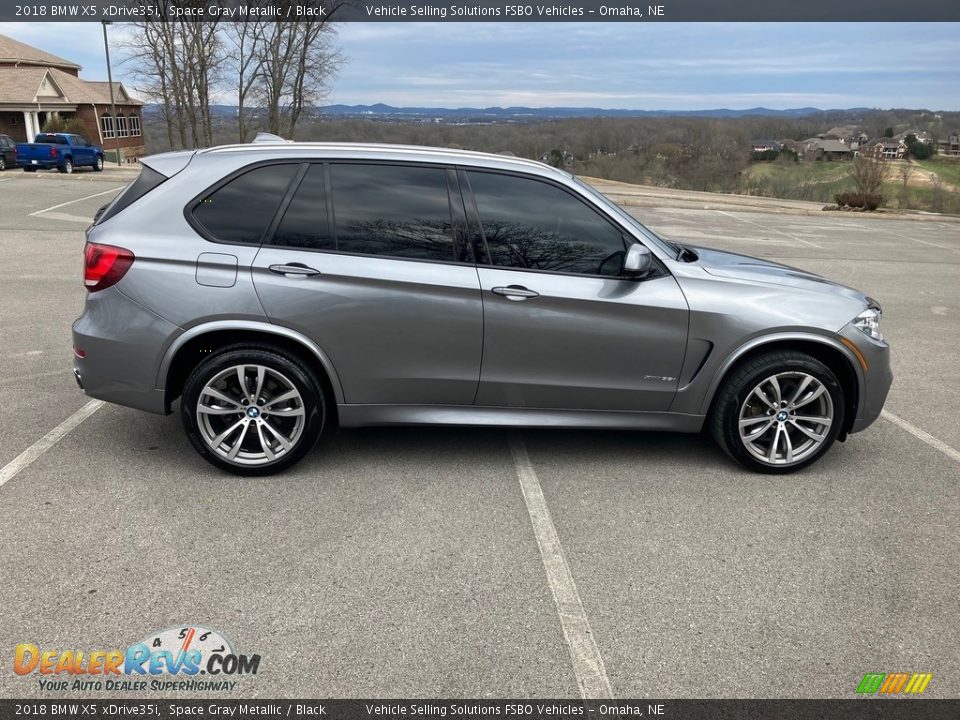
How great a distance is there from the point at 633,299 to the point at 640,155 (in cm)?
5133

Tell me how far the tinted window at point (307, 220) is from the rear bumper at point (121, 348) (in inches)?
30.7

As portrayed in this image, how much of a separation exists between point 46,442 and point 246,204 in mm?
1948

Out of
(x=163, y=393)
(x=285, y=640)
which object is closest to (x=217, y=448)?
(x=163, y=393)

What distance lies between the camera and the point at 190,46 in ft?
154

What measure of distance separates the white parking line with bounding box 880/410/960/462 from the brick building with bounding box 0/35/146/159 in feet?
206

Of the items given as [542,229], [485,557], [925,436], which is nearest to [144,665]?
[485,557]

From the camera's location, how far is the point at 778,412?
475 centimetres

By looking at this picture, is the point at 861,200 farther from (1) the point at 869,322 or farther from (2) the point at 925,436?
(1) the point at 869,322

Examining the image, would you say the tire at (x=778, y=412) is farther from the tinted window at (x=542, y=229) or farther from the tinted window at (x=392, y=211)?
the tinted window at (x=392, y=211)

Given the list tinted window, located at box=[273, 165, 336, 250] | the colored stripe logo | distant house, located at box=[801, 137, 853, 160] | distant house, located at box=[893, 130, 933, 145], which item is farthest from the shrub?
distant house, located at box=[893, 130, 933, 145]

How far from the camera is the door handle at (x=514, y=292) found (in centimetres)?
446

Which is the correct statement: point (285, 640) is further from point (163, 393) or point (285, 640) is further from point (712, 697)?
point (163, 393)

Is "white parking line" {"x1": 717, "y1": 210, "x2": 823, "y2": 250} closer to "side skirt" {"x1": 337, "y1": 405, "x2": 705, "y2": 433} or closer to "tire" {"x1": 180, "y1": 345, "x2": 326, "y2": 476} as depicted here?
"side skirt" {"x1": 337, "y1": 405, "x2": 705, "y2": 433}

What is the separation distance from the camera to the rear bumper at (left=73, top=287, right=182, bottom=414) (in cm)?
440
